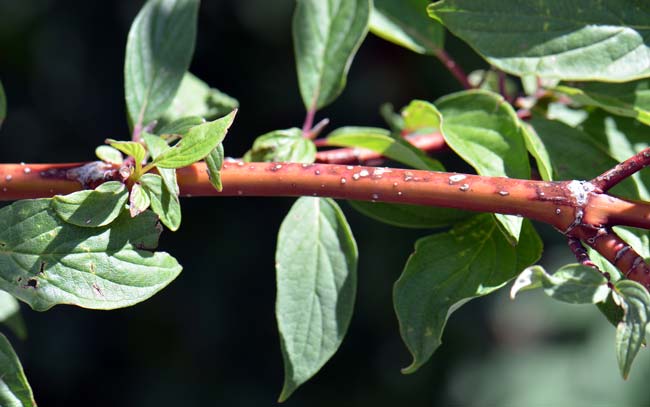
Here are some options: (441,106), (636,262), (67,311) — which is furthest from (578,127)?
(67,311)

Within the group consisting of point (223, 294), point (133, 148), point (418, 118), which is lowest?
point (223, 294)

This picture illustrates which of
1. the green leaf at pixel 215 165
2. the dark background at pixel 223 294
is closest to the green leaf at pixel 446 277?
the green leaf at pixel 215 165

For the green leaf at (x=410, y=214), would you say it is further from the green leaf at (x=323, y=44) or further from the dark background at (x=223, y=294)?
the dark background at (x=223, y=294)

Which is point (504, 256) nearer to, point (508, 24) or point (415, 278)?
point (415, 278)

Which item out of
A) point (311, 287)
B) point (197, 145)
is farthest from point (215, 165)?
point (311, 287)

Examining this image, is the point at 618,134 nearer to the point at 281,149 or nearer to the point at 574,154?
the point at 574,154

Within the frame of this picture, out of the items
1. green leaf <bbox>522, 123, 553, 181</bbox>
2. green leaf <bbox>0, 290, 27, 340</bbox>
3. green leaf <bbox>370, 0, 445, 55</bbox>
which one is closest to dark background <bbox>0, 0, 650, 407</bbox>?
green leaf <bbox>370, 0, 445, 55</bbox>
